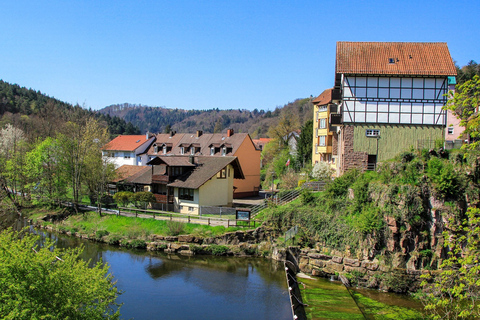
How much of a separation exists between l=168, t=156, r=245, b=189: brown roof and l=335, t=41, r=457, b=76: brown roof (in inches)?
564

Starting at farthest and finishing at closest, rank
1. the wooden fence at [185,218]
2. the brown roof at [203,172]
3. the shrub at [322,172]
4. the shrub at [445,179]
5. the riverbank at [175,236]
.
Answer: the shrub at [322,172] → the brown roof at [203,172] → the wooden fence at [185,218] → the riverbank at [175,236] → the shrub at [445,179]

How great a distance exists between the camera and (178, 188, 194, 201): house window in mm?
35500

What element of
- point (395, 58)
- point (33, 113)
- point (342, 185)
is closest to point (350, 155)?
point (342, 185)

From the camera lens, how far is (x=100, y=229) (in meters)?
33.3

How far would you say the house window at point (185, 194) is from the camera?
116 ft

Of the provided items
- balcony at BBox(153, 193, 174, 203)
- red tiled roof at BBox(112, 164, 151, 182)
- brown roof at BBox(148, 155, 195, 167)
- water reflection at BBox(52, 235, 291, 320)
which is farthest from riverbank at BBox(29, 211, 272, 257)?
red tiled roof at BBox(112, 164, 151, 182)

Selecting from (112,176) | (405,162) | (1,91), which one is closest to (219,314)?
(405,162)

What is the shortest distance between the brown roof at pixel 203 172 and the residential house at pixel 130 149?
24.0m

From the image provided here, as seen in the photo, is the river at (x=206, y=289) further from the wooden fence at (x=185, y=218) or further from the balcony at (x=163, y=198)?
the balcony at (x=163, y=198)

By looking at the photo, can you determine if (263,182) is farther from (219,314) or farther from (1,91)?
(1,91)

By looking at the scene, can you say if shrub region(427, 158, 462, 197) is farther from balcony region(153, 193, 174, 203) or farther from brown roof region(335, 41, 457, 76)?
balcony region(153, 193, 174, 203)

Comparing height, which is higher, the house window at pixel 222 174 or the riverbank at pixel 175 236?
the house window at pixel 222 174

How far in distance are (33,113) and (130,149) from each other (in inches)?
1904

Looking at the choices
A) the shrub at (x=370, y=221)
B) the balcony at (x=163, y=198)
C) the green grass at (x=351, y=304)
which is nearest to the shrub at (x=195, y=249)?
the green grass at (x=351, y=304)
